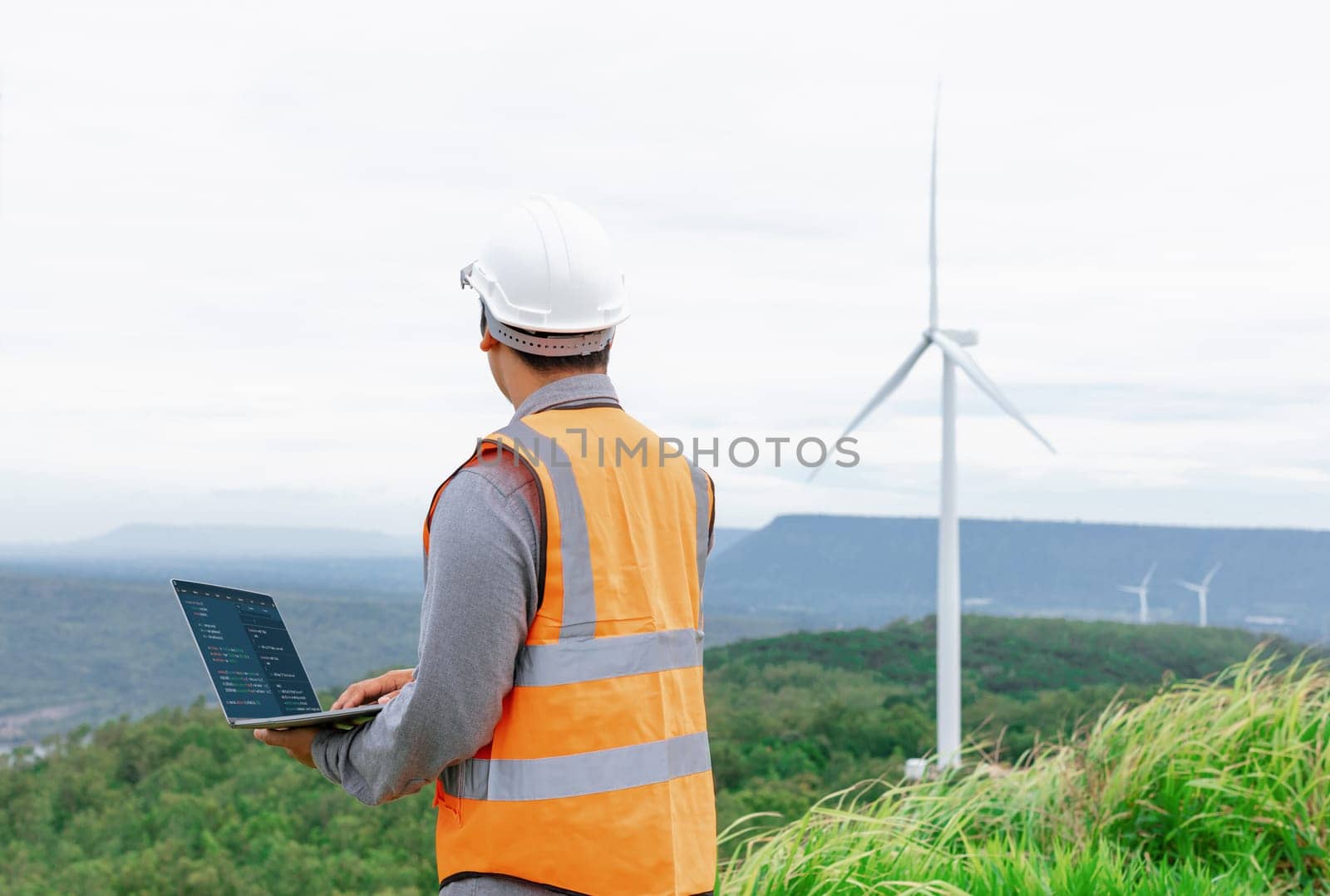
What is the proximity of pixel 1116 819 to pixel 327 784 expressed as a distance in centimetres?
2585

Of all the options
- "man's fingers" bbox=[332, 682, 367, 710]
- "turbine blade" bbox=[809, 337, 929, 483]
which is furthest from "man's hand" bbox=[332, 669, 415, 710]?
"turbine blade" bbox=[809, 337, 929, 483]

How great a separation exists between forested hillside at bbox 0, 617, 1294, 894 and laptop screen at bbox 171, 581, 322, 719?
8.02 m

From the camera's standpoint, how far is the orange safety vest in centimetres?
271

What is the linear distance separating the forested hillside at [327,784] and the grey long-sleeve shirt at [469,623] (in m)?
8.07

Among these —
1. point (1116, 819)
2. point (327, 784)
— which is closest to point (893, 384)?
point (1116, 819)

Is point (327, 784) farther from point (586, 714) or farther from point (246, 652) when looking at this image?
point (586, 714)

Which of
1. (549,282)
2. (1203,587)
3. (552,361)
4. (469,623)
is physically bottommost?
(1203,587)

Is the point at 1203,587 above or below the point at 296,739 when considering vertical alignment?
below

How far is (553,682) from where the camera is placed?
107 inches

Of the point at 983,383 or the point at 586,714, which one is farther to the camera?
the point at 983,383

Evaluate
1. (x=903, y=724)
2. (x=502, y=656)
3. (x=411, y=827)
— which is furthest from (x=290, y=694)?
(x=903, y=724)

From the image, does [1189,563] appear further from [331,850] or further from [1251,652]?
[1251,652]

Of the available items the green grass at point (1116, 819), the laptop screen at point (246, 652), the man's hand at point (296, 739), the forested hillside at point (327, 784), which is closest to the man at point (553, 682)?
the man's hand at point (296, 739)

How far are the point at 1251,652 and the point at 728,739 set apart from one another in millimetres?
23546
